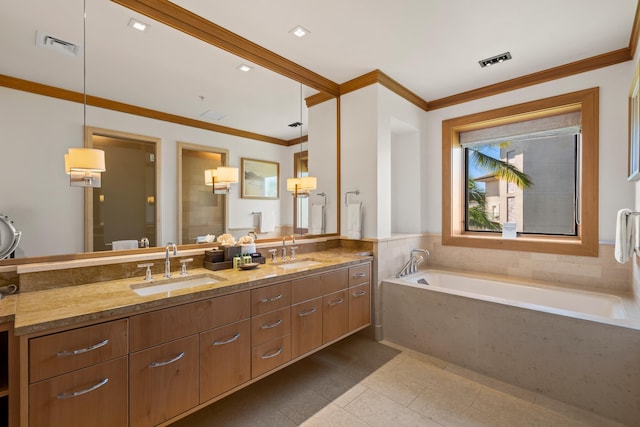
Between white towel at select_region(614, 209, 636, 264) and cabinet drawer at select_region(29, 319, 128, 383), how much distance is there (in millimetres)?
2965

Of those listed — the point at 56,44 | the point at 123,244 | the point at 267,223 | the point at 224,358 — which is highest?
the point at 56,44

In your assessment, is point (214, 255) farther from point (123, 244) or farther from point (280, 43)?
point (280, 43)

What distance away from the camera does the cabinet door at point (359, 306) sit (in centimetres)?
261

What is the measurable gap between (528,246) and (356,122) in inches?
85.7

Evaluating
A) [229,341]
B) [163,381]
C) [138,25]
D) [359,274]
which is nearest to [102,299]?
[163,381]

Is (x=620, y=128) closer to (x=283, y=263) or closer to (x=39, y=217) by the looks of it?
(x=283, y=263)

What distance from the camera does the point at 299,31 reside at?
2.23 m

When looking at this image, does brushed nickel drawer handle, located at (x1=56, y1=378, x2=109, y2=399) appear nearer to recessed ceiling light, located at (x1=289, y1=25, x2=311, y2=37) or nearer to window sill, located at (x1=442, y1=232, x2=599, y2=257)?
recessed ceiling light, located at (x1=289, y1=25, x2=311, y2=37)

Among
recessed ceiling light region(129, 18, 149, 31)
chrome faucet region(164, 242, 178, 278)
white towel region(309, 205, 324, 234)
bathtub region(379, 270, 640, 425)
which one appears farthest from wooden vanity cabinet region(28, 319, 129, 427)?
bathtub region(379, 270, 640, 425)

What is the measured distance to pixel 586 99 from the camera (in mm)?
2652

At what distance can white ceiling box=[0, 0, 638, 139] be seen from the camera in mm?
1747

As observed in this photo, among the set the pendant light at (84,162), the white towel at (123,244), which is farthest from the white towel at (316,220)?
the pendant light at (84,162)

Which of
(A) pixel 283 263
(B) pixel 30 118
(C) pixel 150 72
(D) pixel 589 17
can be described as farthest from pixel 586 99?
(B) pixel 30 118

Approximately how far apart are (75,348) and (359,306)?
6.73ft
